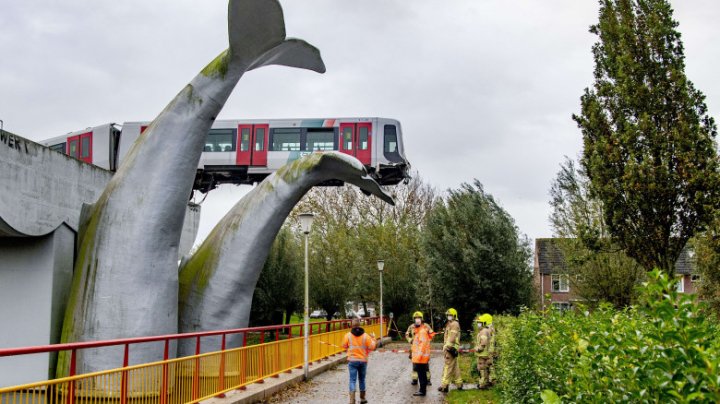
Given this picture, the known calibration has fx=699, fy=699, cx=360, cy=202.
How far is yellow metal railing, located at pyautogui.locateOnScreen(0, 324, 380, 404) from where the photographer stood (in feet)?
24.1

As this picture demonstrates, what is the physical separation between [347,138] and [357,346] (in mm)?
20356

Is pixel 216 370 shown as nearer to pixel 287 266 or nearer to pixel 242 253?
pixel 242 253

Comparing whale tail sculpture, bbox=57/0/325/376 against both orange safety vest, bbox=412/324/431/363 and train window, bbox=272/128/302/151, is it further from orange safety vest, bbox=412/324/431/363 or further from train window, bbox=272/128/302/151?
train window, bbox=272/128/302/151

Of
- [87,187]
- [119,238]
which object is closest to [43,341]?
[119,238]

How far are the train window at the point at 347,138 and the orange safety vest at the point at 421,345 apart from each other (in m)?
18.6

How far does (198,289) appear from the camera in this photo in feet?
52.0

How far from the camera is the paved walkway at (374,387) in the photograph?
13219 millimetres

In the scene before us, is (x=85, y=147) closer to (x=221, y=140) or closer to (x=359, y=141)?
(x=221, y=140)

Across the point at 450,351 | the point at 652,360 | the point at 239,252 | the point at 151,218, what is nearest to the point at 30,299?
the point at 151,218

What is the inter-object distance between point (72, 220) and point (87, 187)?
3.35ft

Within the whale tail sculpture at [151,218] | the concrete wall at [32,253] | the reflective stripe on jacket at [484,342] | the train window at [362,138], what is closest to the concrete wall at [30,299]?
the concrete wall at [32,253]

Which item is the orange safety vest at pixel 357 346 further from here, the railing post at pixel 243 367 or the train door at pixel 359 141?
the train door at pixel 359 141

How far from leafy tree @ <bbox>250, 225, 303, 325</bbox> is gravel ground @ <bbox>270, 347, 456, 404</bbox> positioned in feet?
45.2

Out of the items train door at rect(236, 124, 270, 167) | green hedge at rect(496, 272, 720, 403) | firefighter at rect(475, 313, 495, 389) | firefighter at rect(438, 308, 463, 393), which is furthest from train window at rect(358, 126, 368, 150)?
green hedge at rect(496, 272, 720, 403)
